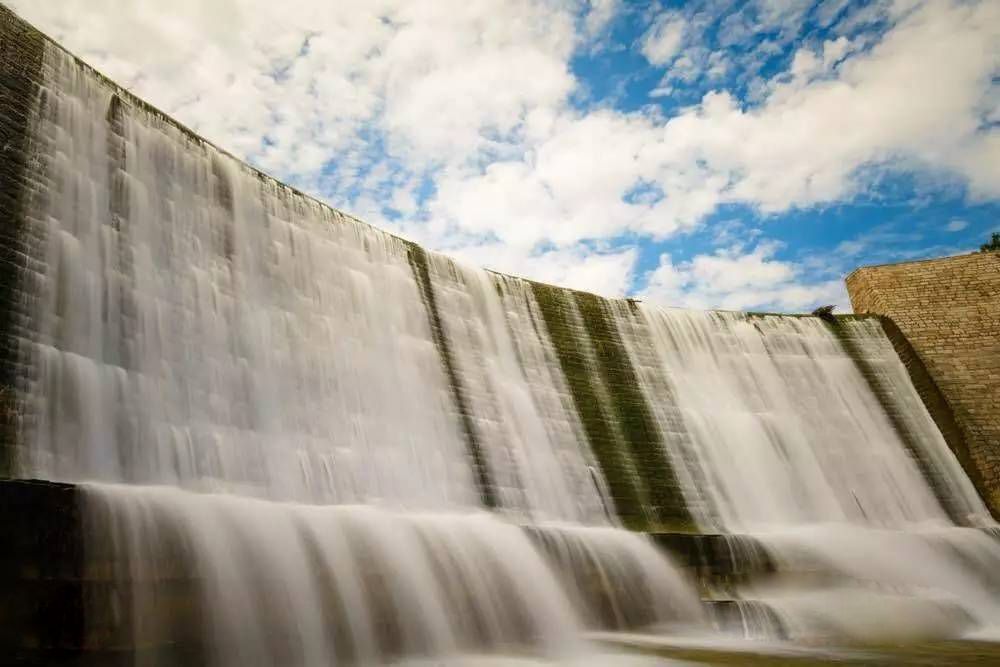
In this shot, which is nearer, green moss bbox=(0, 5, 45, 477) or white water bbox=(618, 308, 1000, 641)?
green moss bbox=(0, 5, 45, 477)

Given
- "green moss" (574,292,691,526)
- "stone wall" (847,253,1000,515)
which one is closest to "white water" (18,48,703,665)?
"green moss" (574,292,691,526)

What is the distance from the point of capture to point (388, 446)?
8.34 metres

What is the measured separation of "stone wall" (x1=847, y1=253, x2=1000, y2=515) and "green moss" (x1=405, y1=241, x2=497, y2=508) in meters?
9.03

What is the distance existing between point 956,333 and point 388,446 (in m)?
12.1

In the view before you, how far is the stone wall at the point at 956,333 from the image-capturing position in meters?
13.3

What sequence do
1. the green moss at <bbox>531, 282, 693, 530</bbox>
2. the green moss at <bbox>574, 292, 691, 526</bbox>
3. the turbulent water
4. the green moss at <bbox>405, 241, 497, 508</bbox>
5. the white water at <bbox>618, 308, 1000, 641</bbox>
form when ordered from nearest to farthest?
the turbulent water < the white water at <bbox>618, 308, 1000, 641</bbox> < the green moss at <bbox>405, 241, 497, 508</bbox> < the green moss at <bbox>531, 282, 693, 530</bbox> < the green moss at <bbox>574, 292, 691, 526</bbox>

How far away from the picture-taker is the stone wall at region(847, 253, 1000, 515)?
43.5 feet

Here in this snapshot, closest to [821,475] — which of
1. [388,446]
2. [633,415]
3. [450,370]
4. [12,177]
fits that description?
[633,415]

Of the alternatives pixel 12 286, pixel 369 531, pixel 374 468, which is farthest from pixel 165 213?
pixel 369 531

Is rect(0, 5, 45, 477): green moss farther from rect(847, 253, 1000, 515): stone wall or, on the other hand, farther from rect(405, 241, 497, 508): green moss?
rect(847, 253, 1000, 515): stone wall

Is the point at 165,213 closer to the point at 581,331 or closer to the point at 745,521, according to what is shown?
the point at 581,331

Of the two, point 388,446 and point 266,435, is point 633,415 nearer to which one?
point 388,446

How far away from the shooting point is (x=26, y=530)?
12.0 feet

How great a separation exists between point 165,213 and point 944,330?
14212 mm
